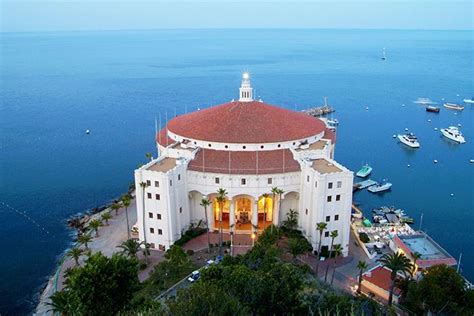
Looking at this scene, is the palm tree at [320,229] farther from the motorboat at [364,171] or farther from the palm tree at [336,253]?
the motorboat at [364,171]

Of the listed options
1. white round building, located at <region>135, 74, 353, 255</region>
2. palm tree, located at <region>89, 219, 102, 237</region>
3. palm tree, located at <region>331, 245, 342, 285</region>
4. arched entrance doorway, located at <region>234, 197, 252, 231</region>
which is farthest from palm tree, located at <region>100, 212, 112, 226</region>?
palm tree, located at <region>331, 245, 342, 285</region>

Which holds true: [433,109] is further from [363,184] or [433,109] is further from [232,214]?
[232,214]

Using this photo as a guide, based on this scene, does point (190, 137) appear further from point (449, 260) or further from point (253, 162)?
point (449, 260)

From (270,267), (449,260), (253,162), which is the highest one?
(253,162)

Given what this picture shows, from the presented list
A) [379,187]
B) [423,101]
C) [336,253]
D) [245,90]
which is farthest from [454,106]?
[336,253]

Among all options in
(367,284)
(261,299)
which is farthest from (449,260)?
(261,299)

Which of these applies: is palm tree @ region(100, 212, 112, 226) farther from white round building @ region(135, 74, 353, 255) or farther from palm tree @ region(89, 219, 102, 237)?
white round building @ region(135, 74, 353, 255)
